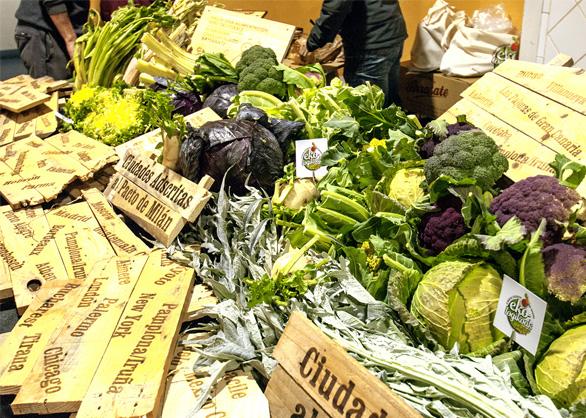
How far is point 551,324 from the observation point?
1323mm

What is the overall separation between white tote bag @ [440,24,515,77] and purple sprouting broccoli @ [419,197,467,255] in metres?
2.58

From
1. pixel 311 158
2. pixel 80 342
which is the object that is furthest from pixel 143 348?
pixel 311 158

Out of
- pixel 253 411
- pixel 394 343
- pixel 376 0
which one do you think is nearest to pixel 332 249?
pixel 394 343

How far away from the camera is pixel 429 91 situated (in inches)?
163

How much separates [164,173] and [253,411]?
3.65 ft

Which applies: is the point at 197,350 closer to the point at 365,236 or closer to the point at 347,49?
the point at 365,236

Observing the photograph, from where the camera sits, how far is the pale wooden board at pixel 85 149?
262 cm

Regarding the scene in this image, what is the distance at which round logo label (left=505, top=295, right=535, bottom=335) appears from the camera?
130 centimetres

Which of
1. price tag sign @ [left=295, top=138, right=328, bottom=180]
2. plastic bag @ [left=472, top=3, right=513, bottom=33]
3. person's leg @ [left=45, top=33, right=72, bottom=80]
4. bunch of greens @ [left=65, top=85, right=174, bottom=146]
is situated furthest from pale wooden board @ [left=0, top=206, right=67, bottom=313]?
plastic bag @ [left=472, top=3, right=513, bottom=33]

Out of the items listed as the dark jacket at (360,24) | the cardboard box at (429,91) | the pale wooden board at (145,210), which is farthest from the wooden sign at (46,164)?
the cardboard box at (429,91)

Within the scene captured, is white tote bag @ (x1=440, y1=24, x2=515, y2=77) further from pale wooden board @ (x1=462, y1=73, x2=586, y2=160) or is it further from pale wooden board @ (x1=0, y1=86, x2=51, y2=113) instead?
pale wooden board @ (x1=0, y1=86, x2=51, y2=113)

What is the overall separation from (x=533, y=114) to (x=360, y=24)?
6.97ft

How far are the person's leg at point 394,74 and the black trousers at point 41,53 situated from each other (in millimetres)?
2471

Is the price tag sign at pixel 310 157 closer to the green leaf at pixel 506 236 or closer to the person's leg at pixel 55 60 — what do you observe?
the green leaf at pixel 506 236
